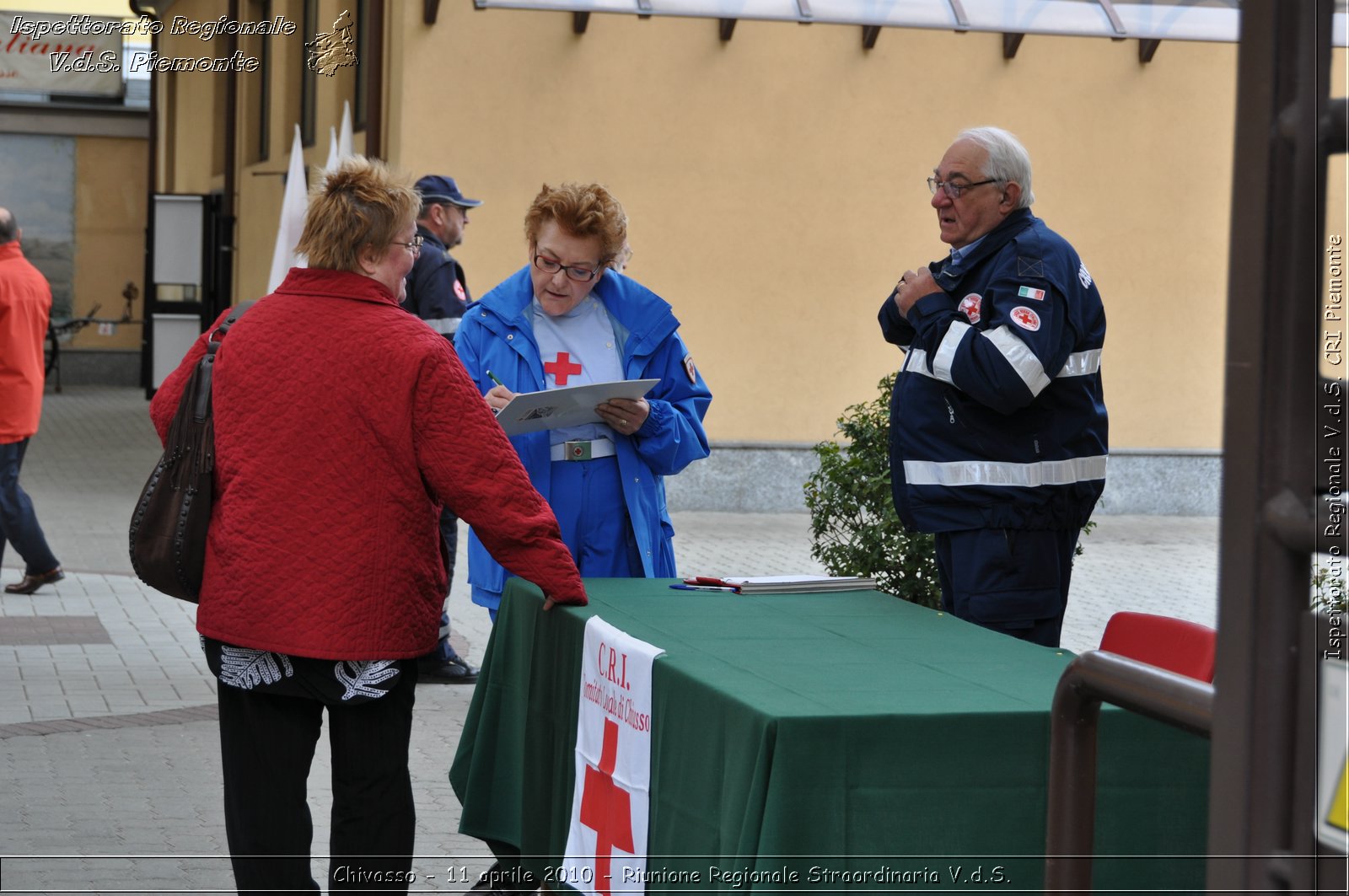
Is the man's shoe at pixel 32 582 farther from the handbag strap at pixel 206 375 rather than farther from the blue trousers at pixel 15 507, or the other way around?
the handbag strap at pixel 206 375

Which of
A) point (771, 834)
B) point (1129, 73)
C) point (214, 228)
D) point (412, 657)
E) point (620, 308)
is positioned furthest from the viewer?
point (214, 228)

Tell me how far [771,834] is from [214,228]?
775 inches

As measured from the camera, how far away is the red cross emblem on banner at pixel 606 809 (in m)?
3.14

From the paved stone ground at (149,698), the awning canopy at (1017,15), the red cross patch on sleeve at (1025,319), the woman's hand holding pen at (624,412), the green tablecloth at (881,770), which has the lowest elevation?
the paved stone ground at (149,698)

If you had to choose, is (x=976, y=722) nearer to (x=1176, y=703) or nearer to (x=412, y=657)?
(x=1176, y=703)

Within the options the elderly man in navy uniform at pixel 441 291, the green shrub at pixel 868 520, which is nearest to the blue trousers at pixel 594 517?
the green shrub at pixel 868 520

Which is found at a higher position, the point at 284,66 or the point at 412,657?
the point at 284,66

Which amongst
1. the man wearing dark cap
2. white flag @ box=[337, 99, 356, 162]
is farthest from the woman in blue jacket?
white flag @ box=[337, 99, 356, 162]

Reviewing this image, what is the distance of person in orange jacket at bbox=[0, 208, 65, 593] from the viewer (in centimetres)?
846

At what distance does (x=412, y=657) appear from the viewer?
3.37 meters

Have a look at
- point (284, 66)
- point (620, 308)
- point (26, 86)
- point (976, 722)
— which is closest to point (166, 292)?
point (284, 66)

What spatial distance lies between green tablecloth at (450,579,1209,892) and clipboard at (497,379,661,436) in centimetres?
81

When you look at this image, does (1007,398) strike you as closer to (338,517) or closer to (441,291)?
(338,517)

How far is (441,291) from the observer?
741cm
